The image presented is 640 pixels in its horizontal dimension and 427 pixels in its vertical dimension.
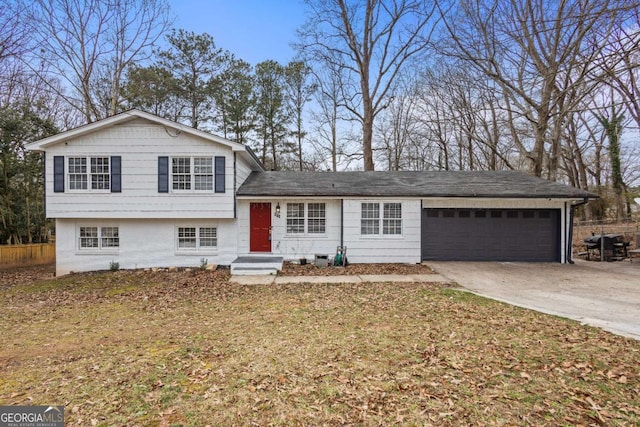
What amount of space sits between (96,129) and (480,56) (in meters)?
16.4

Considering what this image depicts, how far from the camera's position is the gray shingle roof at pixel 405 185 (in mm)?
12078

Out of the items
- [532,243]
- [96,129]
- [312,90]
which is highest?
[312,90]

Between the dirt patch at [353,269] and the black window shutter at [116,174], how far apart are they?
6.71m

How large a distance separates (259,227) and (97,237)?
6177mm

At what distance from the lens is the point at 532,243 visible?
12.4 meters

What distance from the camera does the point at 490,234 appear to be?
12.4 m

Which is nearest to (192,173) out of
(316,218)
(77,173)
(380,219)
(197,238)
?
(197,238)

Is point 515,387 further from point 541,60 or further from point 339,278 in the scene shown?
point 541,60

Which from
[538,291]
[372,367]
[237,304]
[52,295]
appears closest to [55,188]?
[52,295]

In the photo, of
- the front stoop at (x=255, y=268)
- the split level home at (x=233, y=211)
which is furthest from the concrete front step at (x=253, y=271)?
the split level home at (x=233, y=211)

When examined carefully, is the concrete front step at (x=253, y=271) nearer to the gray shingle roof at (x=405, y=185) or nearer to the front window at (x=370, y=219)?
the gray shingle roof at (x=405, y=185)

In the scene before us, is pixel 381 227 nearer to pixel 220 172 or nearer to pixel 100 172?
pixel 220 172

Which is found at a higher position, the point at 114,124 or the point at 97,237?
the point at 114,124

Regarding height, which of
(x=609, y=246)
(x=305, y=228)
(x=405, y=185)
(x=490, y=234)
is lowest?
(x=609, y=246)
